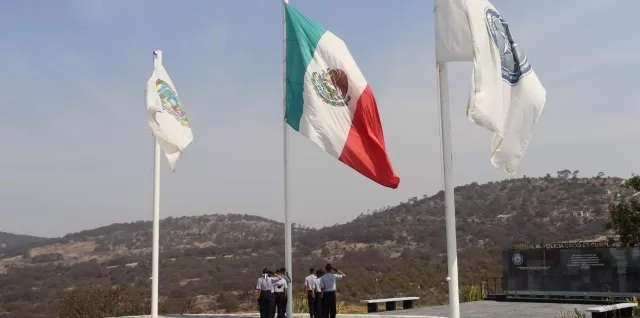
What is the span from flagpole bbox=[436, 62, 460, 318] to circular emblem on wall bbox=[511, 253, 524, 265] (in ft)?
53.0

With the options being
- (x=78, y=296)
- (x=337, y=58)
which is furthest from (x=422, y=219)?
(x=337, y=58)

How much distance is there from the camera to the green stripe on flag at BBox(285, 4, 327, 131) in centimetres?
1302

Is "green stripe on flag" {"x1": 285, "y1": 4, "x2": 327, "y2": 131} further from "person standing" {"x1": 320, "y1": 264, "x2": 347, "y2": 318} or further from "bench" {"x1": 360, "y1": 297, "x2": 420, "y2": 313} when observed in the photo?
"bench" {"x1": 360, "y1": 297, "x2": 420, "y2": 313}

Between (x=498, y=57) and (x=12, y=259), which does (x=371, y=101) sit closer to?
(x=498, y=57)

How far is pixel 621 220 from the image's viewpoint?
2592 cm

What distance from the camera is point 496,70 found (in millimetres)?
9062

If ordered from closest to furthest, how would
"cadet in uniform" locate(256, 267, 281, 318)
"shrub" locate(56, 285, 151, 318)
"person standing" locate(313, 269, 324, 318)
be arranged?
"cadet in uniform" locate(256, 267, 281, 318), "person standing" locate(313, 269, 324, 318), "shrub" locate(56, 285, 151, 318)

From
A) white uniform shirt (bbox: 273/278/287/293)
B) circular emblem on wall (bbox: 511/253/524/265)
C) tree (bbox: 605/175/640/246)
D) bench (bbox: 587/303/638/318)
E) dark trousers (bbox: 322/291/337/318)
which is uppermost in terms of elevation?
tree (bbox: 605/175/640/246)

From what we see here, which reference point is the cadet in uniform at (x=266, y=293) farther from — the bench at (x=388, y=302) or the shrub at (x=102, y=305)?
the shrub at (x=102, y=305)

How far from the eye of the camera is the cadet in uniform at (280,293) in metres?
15.6

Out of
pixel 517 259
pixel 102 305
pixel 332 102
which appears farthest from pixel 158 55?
pixel 517 259

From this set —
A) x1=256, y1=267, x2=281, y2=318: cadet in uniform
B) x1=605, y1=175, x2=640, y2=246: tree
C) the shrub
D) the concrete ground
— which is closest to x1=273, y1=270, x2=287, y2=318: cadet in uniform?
x1=256, y1=267, x2=281, y2=318: cadet in uniform

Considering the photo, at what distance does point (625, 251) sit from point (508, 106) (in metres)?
15.3

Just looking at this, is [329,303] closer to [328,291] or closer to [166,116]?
[328,291]
